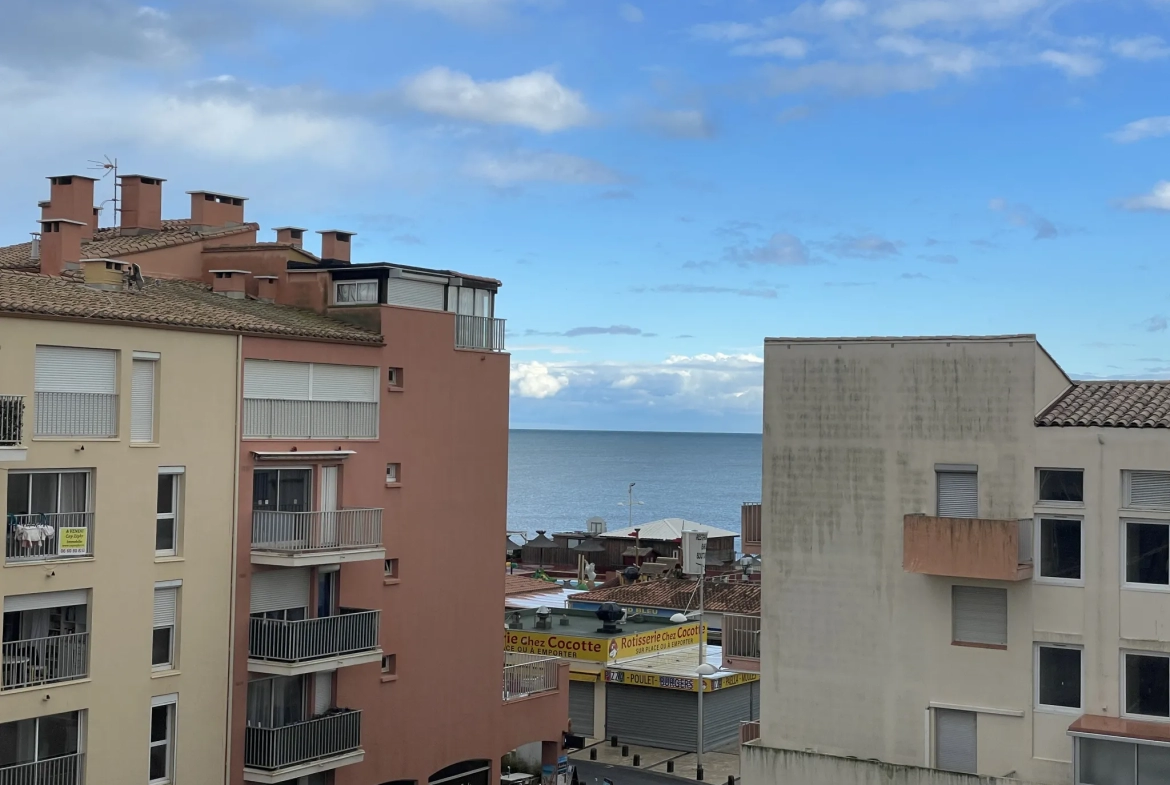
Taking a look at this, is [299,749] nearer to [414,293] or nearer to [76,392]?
[76,392]

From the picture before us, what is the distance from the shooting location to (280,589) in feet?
112

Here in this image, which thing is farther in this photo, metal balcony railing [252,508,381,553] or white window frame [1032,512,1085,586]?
metal balcony railing [252,508,381,553]

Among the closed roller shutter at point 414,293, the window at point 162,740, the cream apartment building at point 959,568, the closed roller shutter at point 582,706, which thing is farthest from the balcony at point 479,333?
the closed roller shutter at point 582,706

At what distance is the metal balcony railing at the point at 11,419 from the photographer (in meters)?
27.5

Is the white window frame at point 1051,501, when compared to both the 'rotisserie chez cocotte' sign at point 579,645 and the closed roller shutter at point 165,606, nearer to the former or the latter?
the closed roller shutter at point 165,606

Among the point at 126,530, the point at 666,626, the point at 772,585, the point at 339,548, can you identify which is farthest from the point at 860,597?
the point at 666,626

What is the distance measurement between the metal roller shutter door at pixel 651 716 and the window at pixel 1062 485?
2219 cm

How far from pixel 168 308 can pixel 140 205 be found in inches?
431

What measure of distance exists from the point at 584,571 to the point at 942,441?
185ft

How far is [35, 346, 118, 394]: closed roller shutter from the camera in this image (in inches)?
1150

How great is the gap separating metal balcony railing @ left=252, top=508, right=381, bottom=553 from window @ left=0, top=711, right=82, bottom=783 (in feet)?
18.9

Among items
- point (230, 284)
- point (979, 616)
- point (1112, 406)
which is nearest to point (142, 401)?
point (230, 284)

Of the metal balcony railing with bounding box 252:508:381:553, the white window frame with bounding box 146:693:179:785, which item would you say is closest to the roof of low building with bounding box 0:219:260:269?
the metal balcony railing with bounding box 252:508:381:553

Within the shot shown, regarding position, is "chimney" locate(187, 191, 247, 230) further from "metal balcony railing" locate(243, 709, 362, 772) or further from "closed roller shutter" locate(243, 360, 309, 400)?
"metal balcony railing" locate(243, 709, 362, 772)
